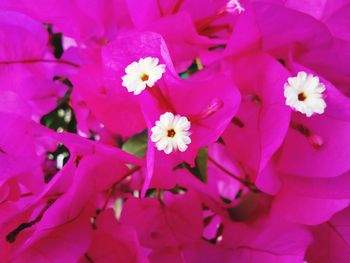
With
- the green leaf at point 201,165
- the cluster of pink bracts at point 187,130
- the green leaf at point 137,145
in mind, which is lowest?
the green leaf at point 201,165

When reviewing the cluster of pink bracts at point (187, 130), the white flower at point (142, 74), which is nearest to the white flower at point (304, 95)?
the cluster of pink bracts at point (187, 130)

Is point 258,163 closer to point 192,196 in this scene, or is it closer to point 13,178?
point 192,196

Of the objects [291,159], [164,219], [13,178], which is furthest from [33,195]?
[291,159]

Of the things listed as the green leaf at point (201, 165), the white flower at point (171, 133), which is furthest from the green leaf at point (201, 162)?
the white flower at point (171, 133)

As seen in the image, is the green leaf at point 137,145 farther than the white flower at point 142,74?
Yes

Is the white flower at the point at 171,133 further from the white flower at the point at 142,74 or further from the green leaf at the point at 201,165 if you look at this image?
the green leaf at the point at 201,165

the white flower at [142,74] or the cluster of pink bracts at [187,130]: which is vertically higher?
the white flower at [142,74]

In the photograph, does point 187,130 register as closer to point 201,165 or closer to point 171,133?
point 171,133
